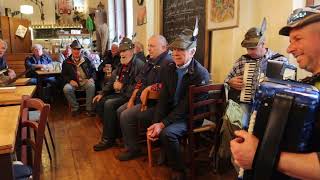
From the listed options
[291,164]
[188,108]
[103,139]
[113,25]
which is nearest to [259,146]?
[291,164]

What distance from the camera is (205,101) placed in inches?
98.5

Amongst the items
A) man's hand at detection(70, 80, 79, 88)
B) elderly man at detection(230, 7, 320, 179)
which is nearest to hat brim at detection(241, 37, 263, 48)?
elderly man at detection(230, 7, 320, 179)

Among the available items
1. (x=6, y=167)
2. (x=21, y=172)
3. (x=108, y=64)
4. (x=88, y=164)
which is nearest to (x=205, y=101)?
(x=88, y=164)

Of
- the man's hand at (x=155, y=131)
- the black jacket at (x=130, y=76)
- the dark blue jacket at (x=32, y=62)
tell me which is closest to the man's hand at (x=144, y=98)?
the man's hand at (x=155, y=131)

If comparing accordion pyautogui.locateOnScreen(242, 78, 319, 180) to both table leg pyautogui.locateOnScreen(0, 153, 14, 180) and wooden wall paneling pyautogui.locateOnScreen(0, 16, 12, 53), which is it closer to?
table leg pyautogui.locateOnScreen(0, 153, 14, 180)

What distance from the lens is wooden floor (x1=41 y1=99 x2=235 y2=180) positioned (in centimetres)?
269

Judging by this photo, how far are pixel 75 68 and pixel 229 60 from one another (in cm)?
305

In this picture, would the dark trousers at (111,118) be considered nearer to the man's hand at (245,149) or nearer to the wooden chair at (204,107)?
the wooden chair at (204,107)

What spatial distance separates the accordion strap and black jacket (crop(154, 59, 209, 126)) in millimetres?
1698

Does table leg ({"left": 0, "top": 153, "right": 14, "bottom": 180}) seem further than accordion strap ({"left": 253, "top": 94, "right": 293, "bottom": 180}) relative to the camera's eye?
Yes

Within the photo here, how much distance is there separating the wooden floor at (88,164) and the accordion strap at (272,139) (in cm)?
180

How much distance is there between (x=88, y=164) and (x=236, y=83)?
5.39ft

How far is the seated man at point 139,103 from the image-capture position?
3.04 meters

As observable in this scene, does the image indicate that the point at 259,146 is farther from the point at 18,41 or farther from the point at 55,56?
the point at 18,41
